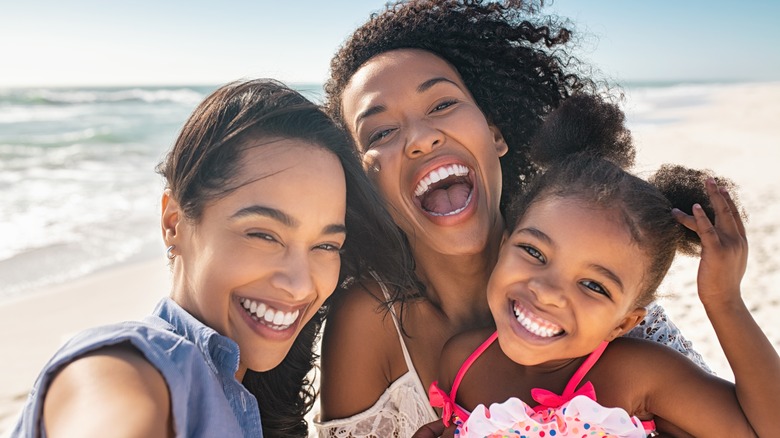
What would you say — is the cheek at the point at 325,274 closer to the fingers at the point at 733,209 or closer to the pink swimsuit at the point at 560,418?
the pink swimsuit at the point at 560,418

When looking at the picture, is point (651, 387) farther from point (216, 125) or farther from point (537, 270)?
point (216, 125)

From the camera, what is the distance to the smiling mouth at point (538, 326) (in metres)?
2.21

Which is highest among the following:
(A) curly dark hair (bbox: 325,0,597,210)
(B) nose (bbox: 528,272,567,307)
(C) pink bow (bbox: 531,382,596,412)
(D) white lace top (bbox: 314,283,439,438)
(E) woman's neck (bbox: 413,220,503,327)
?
(A) curly dark hair (bbox: 325,0,597,210)

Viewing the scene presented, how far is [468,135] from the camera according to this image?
8.97 feet

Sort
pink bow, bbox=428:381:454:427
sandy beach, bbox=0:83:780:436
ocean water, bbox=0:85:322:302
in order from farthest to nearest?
1. ocean water, bbox=0:85:322:302
2. sandy beach, bbox=0:83:780:436
3. pink bow, bbox=428:381:454:427

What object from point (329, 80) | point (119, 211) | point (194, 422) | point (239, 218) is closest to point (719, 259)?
point (239, 218)

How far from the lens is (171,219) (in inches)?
87.7

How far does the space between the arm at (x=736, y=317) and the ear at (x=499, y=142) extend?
1.09 metres

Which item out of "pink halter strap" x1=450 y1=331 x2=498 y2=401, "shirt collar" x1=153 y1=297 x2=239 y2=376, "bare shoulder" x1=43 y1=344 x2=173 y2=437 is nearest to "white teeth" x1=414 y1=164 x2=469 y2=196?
"pink halter strap" x1=450 y1=331 x2=498 y2=401

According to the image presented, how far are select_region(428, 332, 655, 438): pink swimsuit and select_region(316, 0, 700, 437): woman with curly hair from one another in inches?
23.1

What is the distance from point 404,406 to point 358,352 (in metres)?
0.28

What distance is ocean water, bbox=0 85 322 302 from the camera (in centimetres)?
616

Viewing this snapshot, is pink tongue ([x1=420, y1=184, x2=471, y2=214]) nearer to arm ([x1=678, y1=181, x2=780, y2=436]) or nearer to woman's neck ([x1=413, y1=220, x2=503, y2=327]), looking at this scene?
woman's neck ([x1=413, y1=220, x2=503, y2=327])

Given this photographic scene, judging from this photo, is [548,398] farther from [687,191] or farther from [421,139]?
[421,139]
